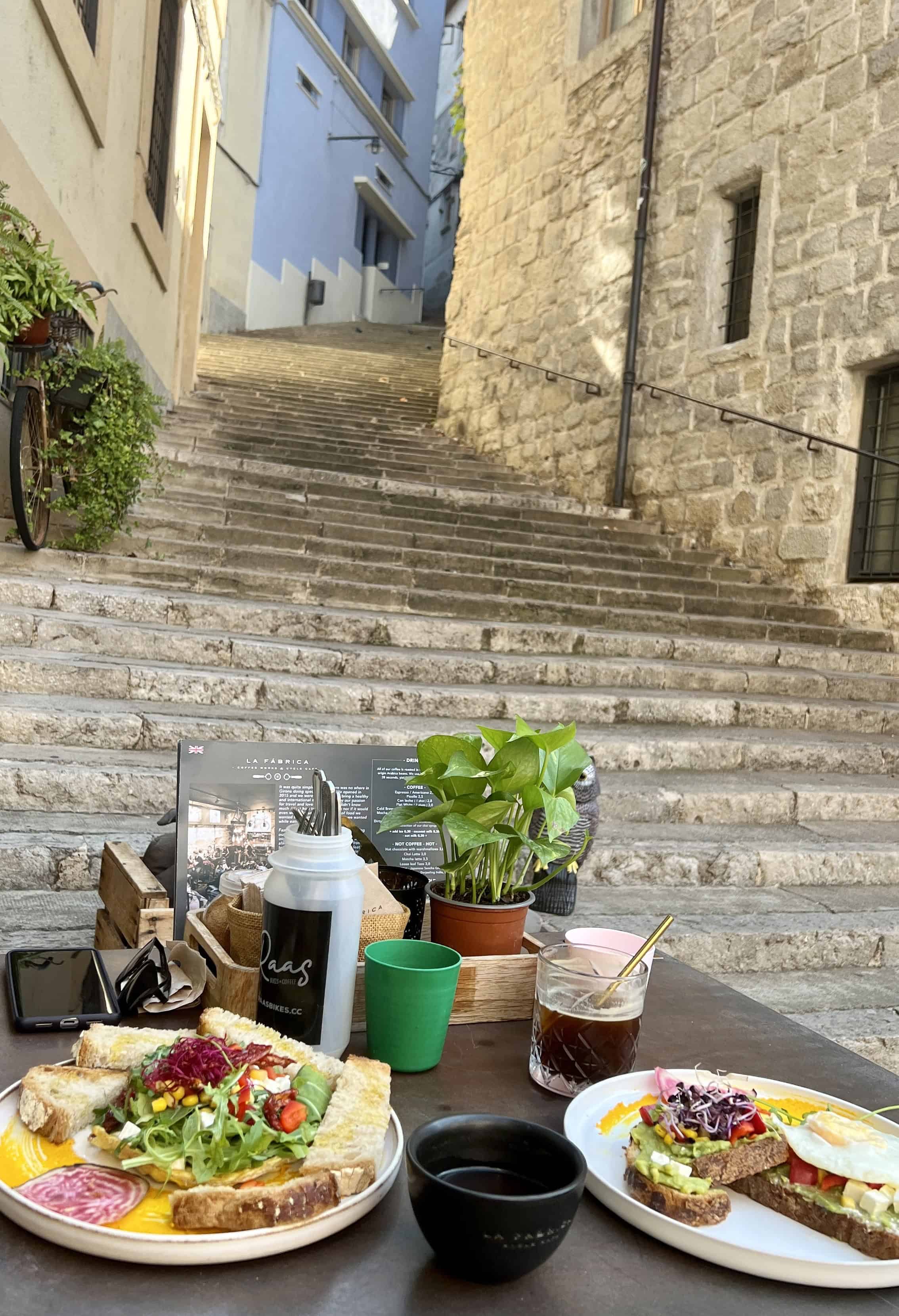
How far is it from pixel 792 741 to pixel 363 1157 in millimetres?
4330

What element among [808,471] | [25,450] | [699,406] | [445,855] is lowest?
[445,855]

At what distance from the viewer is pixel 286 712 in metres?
4.10

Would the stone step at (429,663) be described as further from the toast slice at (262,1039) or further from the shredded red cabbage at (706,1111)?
the shredded red cabbage at (706,1111)

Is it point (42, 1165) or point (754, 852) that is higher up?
point (42, 1165)

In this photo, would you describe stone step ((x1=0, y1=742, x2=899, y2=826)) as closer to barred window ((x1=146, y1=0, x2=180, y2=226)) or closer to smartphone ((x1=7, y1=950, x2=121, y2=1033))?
smartphone ((x1=7, y1=950, x2=121, y2=1033))

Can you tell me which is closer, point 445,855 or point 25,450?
point 445,855

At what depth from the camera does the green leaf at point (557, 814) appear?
1255 millimetres

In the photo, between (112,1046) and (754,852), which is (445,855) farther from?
(754,852)

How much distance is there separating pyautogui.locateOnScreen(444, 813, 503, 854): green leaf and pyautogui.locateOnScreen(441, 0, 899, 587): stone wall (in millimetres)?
6133

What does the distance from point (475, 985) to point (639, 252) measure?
28.4 ft

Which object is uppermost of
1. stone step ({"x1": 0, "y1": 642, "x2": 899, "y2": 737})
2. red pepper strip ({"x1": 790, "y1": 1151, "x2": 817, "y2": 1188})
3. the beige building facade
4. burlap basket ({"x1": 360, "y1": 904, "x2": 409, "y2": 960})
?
the beige building facade

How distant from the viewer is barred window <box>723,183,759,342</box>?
798 cm

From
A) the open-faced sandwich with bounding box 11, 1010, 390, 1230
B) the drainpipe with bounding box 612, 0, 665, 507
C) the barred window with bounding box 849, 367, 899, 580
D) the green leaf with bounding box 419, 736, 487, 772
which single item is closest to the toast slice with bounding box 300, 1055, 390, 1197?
the open-faced sandwich with bounding box 11, 1010, 390, 1230

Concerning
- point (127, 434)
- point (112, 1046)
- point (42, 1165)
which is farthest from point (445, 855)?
point (127, 434)
